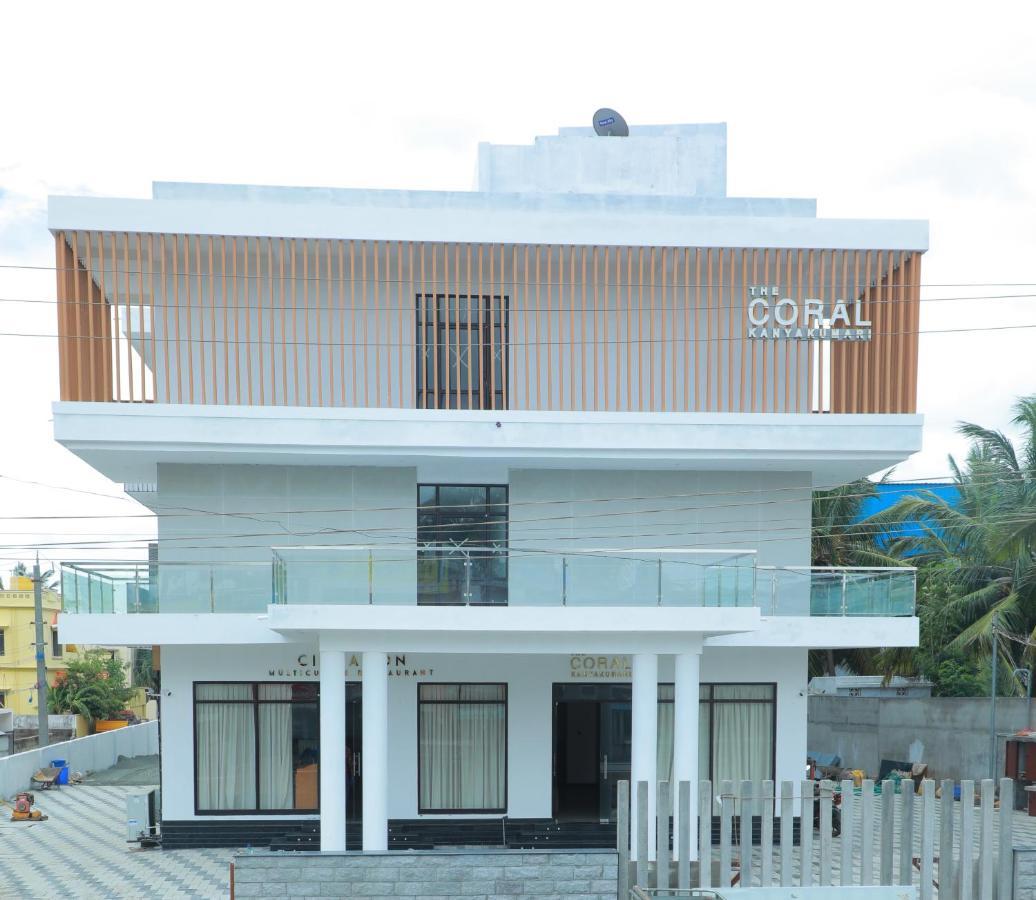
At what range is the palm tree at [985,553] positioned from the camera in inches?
1118

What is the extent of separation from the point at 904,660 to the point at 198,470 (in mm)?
21339

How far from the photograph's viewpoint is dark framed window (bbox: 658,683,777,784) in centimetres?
2064

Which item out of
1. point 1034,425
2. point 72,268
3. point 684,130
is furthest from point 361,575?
point 1034,425

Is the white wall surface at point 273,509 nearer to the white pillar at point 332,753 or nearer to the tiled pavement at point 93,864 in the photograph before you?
the white pillar at point 332,753

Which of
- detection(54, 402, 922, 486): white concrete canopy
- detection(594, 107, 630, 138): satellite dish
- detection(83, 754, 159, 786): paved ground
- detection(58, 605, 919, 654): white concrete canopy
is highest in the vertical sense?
detection(594, 107, 630, 138): satellite dish

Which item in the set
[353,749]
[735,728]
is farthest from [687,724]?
[353,749]

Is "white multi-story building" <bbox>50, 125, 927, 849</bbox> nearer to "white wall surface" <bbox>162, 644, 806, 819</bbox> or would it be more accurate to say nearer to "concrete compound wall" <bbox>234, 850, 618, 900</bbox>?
"white wall surface" <bbox>162, 644, 806, 819</bbox>

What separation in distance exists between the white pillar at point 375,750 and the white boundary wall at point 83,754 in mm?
13429

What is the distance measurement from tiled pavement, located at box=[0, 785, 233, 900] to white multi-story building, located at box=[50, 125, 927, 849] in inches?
45.6

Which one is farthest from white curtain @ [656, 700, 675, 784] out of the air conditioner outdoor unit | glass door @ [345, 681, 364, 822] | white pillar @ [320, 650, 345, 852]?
the air conditioner outdoor unit

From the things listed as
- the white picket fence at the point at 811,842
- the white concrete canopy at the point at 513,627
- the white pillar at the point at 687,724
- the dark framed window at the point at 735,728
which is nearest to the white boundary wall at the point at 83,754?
the white concrete canopy at the point at 513,627

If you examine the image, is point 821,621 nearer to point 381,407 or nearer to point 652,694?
point 652,694

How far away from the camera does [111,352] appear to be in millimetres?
18984

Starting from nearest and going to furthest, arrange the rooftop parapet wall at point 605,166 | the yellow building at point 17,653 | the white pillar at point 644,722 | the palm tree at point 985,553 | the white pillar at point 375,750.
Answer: the white pillar at point 375,750 < the white pillar at point 644,722 < the rooftop parapet wall at point 605,166 < the palm tree at point 985,553 < the yellow building at point 17,653
